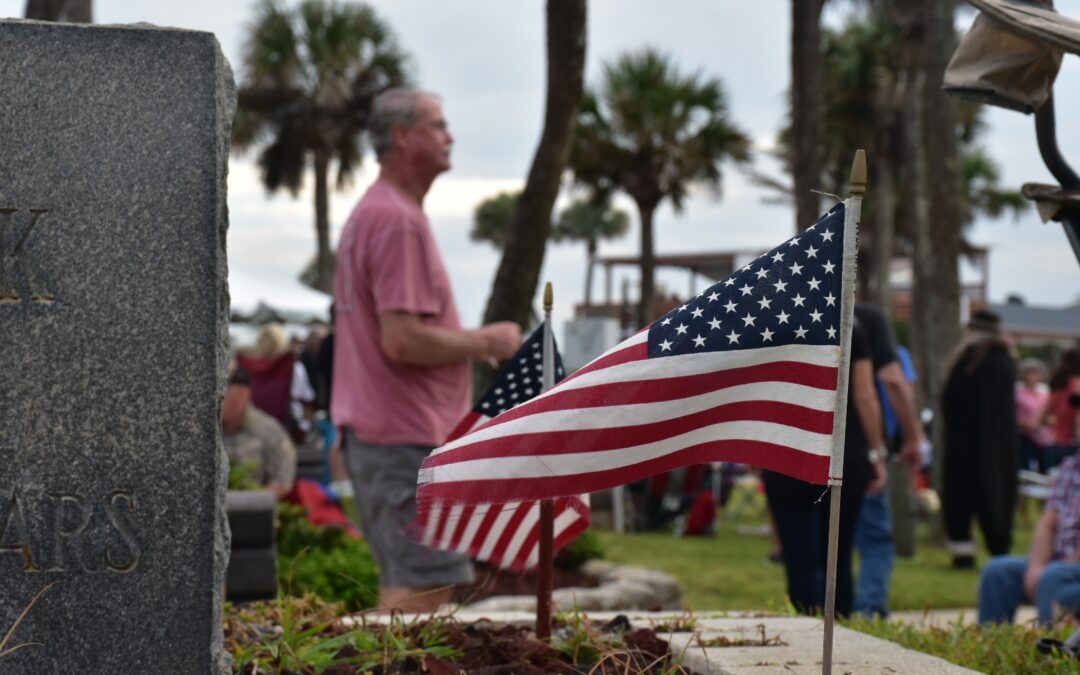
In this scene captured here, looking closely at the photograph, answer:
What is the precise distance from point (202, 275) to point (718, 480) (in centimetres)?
1381

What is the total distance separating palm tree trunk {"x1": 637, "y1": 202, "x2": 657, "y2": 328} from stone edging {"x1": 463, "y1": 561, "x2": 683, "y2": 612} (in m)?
15.3

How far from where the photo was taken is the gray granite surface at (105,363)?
3.13 metres

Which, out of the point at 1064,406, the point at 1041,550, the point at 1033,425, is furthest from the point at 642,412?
the point at 1033,425

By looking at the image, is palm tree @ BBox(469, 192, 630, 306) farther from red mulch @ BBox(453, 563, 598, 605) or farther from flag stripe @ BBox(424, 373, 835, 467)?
flag stripe @ BBox(424, 373, 835, 467)

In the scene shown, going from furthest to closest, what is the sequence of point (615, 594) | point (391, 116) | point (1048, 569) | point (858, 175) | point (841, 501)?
point (615, 594)
point (841, 501)
point (1048, 569)
point (391, 116)
point (858, 175)

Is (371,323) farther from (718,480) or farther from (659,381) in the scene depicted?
(718,480)

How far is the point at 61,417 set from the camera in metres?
3.14

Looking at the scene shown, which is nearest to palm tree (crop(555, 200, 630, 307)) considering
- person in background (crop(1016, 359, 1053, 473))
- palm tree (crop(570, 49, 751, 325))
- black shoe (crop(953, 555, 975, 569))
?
palm tree (crop(570, 49, 751, 325))

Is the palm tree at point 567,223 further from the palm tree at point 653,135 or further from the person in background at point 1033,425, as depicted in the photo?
the person in background at point 1033,425

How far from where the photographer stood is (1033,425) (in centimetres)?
1745

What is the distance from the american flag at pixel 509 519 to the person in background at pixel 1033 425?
1341 centimetres

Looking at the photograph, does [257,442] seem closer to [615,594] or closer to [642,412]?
[615,594]

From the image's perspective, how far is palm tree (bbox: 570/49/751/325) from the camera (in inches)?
1095

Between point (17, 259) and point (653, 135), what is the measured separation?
82.7ft
